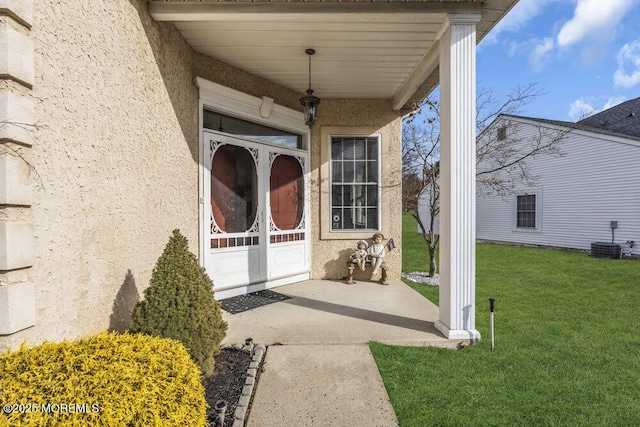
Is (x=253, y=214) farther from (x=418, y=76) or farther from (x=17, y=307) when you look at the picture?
(x=17, y=307)

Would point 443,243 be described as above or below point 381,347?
above

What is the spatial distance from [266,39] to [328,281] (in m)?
4.08

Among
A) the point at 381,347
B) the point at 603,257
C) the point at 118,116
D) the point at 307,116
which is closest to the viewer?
the point at 118,116

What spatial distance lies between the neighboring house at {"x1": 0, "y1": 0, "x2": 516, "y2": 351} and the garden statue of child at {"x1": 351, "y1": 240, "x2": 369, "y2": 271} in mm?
241

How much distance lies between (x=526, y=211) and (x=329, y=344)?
43.8 ft

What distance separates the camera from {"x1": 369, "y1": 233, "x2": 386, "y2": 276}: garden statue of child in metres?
5.71

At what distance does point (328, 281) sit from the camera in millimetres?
5855

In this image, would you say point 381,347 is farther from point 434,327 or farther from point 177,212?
point 177,212

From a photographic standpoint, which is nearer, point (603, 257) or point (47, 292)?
point (47, 292)

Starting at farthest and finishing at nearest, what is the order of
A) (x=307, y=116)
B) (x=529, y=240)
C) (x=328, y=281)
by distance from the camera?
(x=529, y=240) → (x=328, y=281) → (x=307, y=116)

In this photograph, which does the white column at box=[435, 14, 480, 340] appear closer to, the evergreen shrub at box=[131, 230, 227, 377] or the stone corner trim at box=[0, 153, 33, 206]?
the evergreen shrub at box=[131, 230, 227, 377]

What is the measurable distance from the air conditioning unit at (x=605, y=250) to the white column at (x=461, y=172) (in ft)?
34.0

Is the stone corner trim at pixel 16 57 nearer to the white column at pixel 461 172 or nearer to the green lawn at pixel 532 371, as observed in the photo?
the green lawn at pixel 532 371

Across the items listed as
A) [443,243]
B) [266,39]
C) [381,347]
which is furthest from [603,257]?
[266,39]
